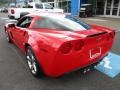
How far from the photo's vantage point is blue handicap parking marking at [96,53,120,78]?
13.8 ft

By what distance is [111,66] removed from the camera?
4.61 meters

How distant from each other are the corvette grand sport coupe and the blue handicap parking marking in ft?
2.10

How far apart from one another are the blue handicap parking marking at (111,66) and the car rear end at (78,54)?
0.79 m

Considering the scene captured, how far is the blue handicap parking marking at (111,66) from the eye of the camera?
166 inches

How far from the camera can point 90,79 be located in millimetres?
3893

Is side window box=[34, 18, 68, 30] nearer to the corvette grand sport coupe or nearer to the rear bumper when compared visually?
the corvette grand sport coupe

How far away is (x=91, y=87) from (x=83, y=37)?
42.7 inches

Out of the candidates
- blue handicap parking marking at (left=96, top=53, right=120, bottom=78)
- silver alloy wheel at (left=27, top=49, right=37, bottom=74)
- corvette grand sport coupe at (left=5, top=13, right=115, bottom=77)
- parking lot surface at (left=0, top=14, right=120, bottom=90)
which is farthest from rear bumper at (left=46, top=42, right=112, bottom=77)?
blue handicap parking marking at (left=96, top=53, right=120, bottom=78)

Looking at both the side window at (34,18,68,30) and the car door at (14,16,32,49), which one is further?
the car door at (14,16,32,49)

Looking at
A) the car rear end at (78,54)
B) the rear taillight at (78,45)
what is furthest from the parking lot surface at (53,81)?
the rear taillight at (78,45)

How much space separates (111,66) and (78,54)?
1810 millimetres

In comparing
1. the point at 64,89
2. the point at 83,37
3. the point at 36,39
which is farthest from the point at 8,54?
the point at 83,37

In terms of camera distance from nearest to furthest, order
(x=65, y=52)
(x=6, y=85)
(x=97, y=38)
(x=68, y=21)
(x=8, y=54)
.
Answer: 1. (x=65, y=52)
2. (x=97, y=38)
3. (x=6, y=85)
4. (x=68, y=21)
5. (x=8, y=54)

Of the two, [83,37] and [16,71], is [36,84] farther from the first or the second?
[83,37]
